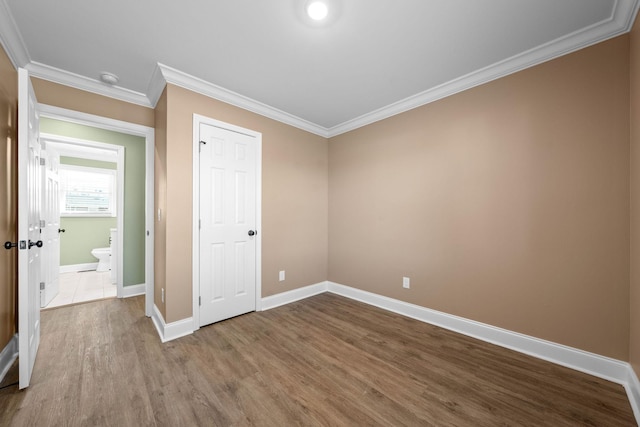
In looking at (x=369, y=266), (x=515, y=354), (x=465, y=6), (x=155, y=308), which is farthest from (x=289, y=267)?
(x=465, y=6)

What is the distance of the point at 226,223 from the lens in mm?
2787

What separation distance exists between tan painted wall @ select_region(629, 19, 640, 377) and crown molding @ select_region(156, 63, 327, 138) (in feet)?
9.79

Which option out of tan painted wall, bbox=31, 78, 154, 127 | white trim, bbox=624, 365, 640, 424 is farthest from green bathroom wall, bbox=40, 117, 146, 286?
white trim, bbox=624, 365, 640, 424

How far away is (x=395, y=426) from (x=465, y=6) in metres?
2.60

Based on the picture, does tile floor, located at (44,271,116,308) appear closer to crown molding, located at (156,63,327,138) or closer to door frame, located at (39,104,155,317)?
door frame, located at (39,104,155,317)

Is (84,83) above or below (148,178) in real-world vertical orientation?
above

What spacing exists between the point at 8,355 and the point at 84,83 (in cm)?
240

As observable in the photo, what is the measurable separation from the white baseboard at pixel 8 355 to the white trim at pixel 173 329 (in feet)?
3.11

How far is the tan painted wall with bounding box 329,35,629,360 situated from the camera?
1.78 metres

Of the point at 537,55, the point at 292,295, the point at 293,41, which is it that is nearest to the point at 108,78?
the point at 293,41

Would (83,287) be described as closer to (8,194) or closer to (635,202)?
(8,194)

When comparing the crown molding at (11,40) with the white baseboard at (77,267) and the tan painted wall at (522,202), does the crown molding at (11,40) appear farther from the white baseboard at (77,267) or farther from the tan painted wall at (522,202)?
the white baseboard at (77,267)

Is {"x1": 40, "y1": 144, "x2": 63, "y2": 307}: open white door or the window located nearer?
{"x1": 40, "y1": 144, "x2": 63, "y2": 307}: open white door

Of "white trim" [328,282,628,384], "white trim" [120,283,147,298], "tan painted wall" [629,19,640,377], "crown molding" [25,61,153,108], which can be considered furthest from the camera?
"white trim" [120,283,147,298]
